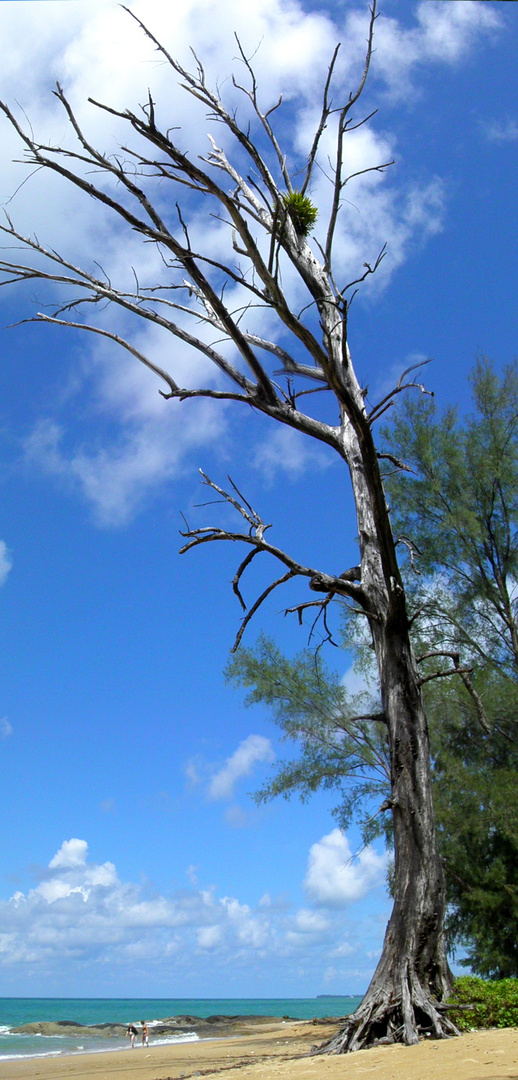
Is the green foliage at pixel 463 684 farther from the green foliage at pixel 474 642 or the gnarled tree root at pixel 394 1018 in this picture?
the gnarled tree root at pixel 394 1018

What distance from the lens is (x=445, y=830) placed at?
1282 centimetres

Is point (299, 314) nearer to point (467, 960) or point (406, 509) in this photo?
point (406, 509)

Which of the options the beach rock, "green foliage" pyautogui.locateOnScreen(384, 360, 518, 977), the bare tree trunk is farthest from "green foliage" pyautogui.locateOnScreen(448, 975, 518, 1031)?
the beach rock

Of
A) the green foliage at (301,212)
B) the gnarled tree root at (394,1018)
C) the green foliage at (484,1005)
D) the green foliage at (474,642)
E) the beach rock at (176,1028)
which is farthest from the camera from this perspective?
the beach rock at (176,1028)

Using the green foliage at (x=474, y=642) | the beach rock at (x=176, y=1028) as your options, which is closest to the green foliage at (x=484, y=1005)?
the green foliage at (x=474, y=642)

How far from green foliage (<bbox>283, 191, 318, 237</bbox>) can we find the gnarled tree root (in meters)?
7.29

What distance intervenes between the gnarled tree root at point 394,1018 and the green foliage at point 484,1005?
0.24m

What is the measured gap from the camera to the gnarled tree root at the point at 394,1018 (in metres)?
5.90

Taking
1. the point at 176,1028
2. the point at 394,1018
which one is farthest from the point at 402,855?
the point at 176,1028

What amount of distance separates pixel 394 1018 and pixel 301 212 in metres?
7.65

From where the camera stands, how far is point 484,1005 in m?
6.38

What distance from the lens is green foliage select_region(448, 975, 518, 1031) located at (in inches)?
245

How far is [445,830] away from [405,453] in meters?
6.79

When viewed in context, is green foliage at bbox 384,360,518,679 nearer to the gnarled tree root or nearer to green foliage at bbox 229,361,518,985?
green foliage at bbox 229,361,518,985
